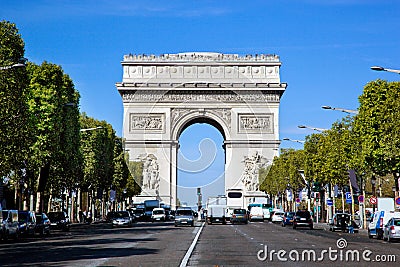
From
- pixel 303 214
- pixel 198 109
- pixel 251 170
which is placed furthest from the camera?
pixel 251 170

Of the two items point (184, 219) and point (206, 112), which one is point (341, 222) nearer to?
point (184, 219)

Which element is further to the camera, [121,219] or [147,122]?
[147,122]

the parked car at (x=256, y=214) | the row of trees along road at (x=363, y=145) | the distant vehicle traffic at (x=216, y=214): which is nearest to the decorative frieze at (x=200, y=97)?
the row of trees along road at (x=363, y=145)

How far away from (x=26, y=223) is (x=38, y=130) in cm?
904

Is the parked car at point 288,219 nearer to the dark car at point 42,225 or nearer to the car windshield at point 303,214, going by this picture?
the car windshield at point 303,214

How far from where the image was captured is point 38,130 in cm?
5375

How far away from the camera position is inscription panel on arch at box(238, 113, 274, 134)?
112m

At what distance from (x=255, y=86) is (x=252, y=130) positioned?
6.66 m

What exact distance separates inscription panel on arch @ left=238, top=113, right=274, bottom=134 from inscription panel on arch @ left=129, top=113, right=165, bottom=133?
36.6 feet

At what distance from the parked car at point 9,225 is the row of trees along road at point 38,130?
3386 millimetres

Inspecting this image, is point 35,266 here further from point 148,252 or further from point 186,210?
point 186,210

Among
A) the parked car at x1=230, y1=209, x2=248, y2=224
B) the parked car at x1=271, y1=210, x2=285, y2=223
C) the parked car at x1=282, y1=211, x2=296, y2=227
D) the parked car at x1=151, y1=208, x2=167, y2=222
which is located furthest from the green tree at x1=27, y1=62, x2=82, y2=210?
the parked car at x1=271, y1=210, x2=285, y2=223

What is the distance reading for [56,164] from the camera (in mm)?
60156

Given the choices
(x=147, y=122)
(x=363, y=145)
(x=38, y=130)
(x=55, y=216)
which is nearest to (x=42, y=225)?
(x=38, y=130)
